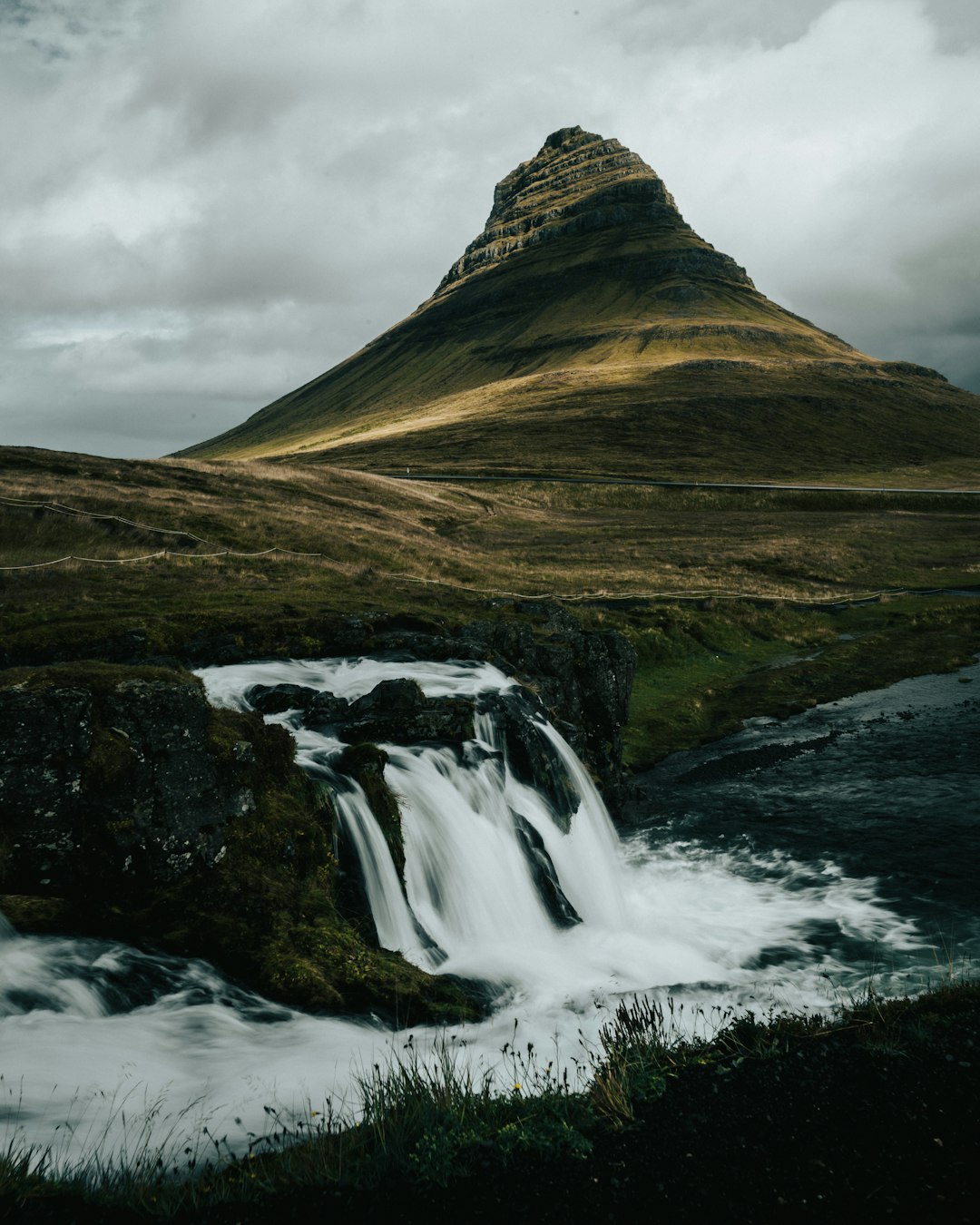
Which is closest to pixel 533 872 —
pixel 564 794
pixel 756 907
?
pixel 564 794

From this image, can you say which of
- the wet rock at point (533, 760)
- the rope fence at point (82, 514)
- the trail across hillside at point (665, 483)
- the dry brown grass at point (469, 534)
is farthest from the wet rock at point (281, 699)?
the trail across hillside at point (665, 483)

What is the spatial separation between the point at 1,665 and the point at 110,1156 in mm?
16284

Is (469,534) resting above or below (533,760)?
above

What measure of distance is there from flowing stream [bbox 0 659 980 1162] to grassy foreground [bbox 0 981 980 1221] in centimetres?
68

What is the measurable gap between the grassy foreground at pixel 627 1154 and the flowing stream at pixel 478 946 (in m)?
0.68

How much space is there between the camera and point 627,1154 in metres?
6.55

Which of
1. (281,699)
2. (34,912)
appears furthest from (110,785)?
(281,699)

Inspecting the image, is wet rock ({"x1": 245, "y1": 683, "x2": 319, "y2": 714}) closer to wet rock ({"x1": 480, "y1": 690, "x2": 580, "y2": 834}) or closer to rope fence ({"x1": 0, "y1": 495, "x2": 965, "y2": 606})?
wet rock ({"x1": 480, "y1": 690, "x2": 580, "y2": 834})

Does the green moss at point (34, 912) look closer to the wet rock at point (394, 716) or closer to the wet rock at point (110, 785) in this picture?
the wet rock at point (110, 785)

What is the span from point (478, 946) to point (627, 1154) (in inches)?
313

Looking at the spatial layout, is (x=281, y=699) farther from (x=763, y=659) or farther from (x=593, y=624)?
(x=763, y=659)

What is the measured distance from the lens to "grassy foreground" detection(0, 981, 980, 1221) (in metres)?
5.88

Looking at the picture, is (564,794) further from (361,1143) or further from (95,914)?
(361,1143)

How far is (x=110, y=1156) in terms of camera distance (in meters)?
6.32
